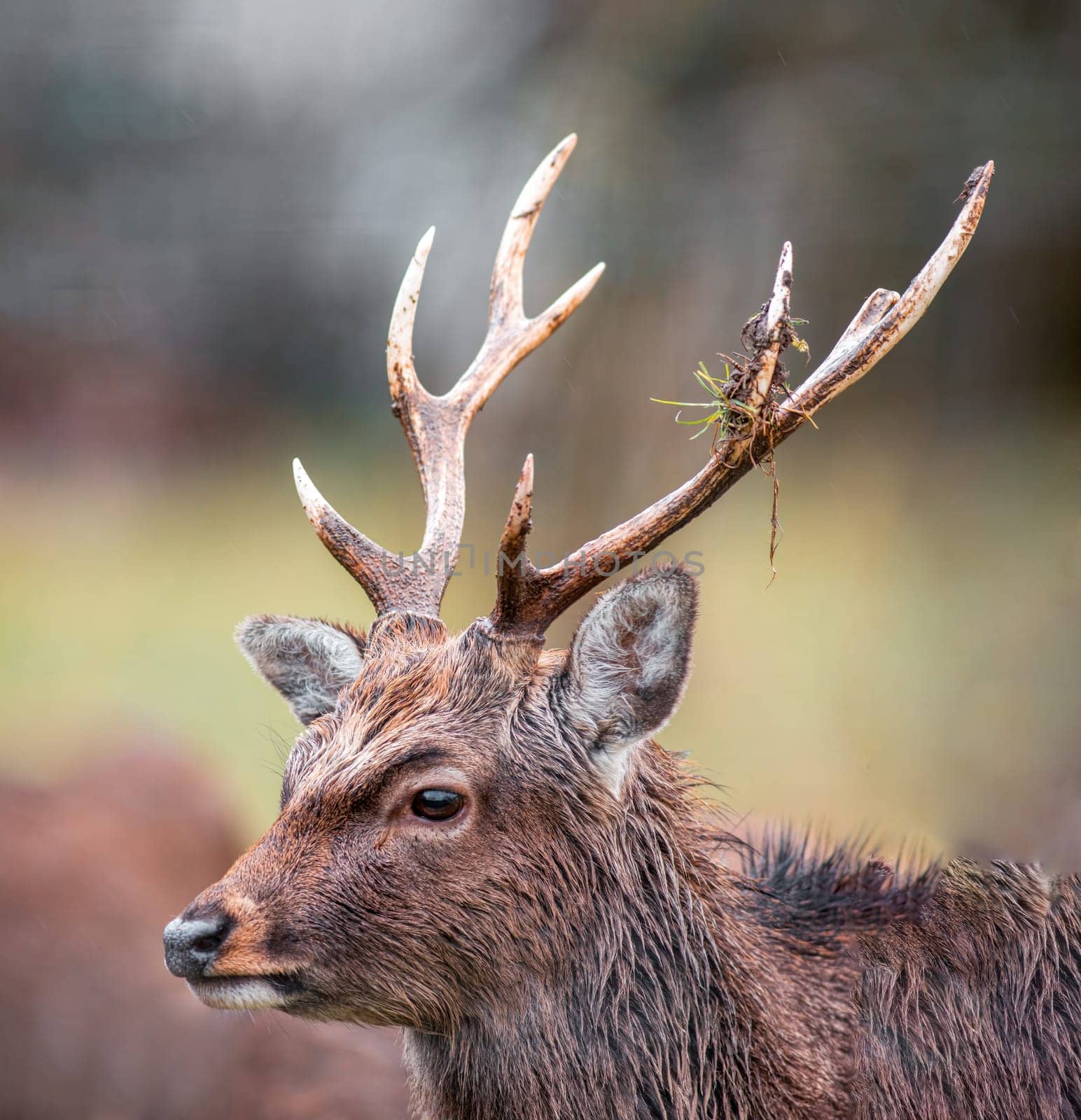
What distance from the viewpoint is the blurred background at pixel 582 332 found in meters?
5.05

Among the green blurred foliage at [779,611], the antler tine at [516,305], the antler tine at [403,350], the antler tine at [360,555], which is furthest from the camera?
the green blurred foliage at [779,611]

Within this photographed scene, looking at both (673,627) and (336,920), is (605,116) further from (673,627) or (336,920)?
(336,920)

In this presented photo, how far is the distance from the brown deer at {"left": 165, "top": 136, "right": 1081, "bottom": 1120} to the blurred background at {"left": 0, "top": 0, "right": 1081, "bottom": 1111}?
2876mm

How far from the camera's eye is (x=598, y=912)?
2.09 m

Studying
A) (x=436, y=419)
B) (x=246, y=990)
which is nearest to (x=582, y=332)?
(x=436, y=419)

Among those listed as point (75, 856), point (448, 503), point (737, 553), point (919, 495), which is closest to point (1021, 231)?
point (919, 495)

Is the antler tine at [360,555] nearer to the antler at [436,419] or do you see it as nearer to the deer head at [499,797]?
the antler at [436,419]

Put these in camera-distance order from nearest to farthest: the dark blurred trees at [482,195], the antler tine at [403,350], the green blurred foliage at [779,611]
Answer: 1. the antler tine at [403,350]
2. the green blurred foliage at [779,611]
3. the dark blurred trees at [482,195]

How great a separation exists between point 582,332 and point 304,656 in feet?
10.6

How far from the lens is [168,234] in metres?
5.20

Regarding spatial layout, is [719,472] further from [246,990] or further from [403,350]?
[246,990]

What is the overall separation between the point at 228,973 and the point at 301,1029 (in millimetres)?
1833

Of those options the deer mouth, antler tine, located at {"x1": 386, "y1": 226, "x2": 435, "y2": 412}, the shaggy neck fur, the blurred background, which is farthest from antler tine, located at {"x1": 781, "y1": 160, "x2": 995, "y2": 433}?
the blurred background

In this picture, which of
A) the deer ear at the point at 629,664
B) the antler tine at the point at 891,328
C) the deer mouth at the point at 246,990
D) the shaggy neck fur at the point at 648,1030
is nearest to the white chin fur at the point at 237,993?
the deer mouth at the point at 246,990
